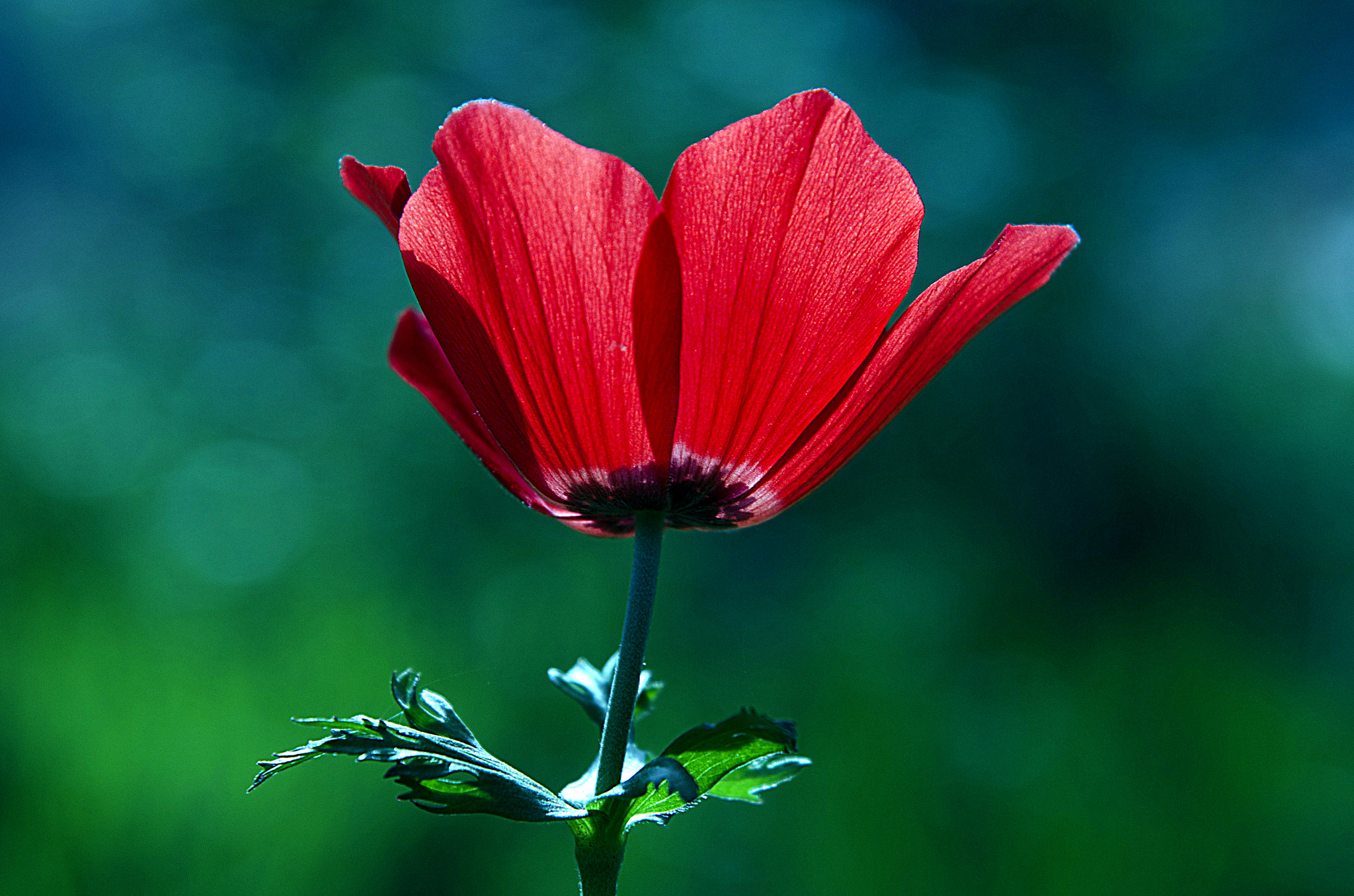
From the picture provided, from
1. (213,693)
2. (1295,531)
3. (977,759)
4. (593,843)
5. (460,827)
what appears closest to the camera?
(593,843)

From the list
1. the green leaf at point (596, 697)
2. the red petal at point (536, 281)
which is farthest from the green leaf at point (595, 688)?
the red petal at point (536, 281)

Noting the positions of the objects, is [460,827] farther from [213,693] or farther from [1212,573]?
[1212,573]

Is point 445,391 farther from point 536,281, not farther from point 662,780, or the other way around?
point 662,780

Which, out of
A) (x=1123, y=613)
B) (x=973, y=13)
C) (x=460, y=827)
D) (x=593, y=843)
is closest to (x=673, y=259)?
(x=593, y=843)

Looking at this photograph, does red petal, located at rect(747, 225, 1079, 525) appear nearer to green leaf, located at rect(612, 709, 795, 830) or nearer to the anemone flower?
the anemone flower

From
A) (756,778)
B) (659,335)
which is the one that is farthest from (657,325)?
(756,778)

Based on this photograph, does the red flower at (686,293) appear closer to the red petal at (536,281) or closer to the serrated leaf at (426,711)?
the red petal at (536,281)
